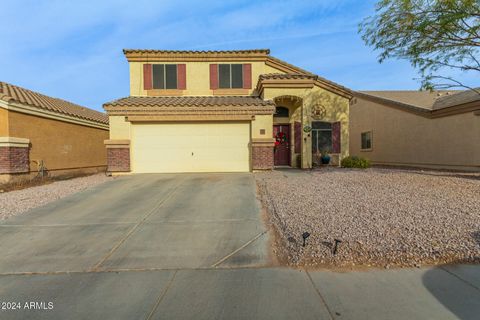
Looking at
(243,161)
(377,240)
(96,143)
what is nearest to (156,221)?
(377,240)

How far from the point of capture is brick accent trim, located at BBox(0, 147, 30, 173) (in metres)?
10.2

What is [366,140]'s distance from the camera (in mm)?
20656

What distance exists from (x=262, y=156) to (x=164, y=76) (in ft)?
25.1

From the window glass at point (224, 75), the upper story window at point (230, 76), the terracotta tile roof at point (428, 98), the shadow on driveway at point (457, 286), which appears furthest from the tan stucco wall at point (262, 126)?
the shadow on driveway at point (457, 286)

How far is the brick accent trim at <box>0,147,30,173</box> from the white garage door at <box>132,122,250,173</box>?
4.08 metres

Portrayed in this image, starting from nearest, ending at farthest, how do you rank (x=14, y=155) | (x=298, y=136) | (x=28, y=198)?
(x=28, y=198) → (x=14, y=155) → (x=298, y=136)

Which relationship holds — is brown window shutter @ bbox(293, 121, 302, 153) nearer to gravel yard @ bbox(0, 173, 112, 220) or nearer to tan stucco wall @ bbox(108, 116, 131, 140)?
tan stucco wall @ bbox(108, 116, 131, 140)

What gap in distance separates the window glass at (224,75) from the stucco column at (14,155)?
9.37 metres

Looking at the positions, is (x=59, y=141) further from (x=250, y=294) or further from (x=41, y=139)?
(x=250, y=294)

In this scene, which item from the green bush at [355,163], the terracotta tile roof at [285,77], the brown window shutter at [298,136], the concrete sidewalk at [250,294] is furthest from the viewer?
the brown window shutter at [298,136]

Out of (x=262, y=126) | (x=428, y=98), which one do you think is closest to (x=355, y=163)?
(x=262, y=126)

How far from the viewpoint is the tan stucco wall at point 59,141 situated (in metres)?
11.0

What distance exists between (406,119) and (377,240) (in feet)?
51.2

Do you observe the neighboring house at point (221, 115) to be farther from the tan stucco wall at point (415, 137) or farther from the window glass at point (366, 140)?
the window glass at point (366, 140)
